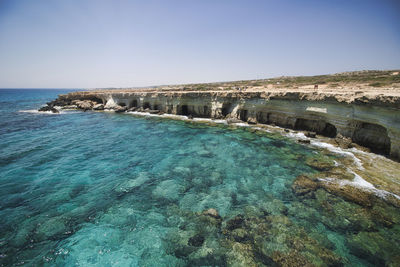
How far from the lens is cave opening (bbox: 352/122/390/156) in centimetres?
1390

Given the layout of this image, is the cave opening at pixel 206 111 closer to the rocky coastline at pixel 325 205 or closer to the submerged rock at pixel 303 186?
the rocky coastline at pixel 325 205

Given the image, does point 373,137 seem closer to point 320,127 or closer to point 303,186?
point 320,127

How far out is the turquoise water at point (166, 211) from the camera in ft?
19.6

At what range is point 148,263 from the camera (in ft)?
18.8

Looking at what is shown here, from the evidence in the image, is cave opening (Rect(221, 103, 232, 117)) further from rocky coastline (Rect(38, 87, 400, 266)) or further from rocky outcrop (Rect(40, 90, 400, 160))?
rocky coastline (Rect(38, 87, 400, 266))

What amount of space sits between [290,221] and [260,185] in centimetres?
275

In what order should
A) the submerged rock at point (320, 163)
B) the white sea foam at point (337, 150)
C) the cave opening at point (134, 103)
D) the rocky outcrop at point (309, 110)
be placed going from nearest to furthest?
the submerged rock at point (320, 163), the white sea foam at point (337, 150), the rocky outcrop at point (309, 110), the cave opening at point (134, 103)

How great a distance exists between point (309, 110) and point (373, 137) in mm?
5653

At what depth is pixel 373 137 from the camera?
14523 mm

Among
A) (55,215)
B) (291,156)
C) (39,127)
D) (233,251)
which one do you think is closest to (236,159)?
(291,156)

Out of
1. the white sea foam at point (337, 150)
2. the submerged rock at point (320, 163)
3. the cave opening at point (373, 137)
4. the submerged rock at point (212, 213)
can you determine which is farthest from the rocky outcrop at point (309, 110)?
the submerged rock at point (212, 213)

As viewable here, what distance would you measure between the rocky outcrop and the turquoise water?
213 inches

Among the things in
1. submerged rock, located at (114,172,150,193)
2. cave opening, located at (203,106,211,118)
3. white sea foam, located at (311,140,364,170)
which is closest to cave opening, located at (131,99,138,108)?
cave opening, located at (203,106,211,118)

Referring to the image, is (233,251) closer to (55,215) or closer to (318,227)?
(318,227)
